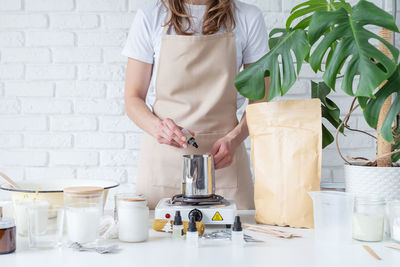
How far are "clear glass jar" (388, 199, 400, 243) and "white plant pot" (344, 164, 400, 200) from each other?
0.20 feet

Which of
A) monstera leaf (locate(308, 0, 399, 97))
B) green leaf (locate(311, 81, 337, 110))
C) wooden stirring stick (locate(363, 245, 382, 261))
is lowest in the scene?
wooden stirring stick (locate(363, 245, 382, 261))

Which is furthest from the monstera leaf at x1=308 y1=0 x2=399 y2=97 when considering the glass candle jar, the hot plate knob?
the glass candle jar

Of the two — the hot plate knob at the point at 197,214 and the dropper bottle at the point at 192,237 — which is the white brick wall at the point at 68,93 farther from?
the dropper bottle at the point at 192,237

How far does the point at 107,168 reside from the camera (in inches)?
88.6

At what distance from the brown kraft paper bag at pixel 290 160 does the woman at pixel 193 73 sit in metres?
0.49

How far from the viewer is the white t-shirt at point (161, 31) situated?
1715 mm

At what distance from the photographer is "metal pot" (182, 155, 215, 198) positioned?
1188 mm

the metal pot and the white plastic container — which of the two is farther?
the metal pot

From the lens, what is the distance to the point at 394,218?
1012mm

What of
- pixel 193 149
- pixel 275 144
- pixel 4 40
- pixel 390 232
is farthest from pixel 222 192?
pixel 4 40

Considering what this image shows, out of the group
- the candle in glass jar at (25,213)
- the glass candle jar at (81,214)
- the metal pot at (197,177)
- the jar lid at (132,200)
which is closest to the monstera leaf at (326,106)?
the metal pot at (197,177)

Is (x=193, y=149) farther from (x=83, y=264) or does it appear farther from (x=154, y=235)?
(x=83, y=264)

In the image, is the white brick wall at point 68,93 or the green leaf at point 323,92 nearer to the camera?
the green leaf at point 323,92

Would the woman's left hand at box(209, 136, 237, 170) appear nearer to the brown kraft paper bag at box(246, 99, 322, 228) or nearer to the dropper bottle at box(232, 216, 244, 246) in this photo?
the brown kraft paper bag at box(246, 99, 322, 228)
